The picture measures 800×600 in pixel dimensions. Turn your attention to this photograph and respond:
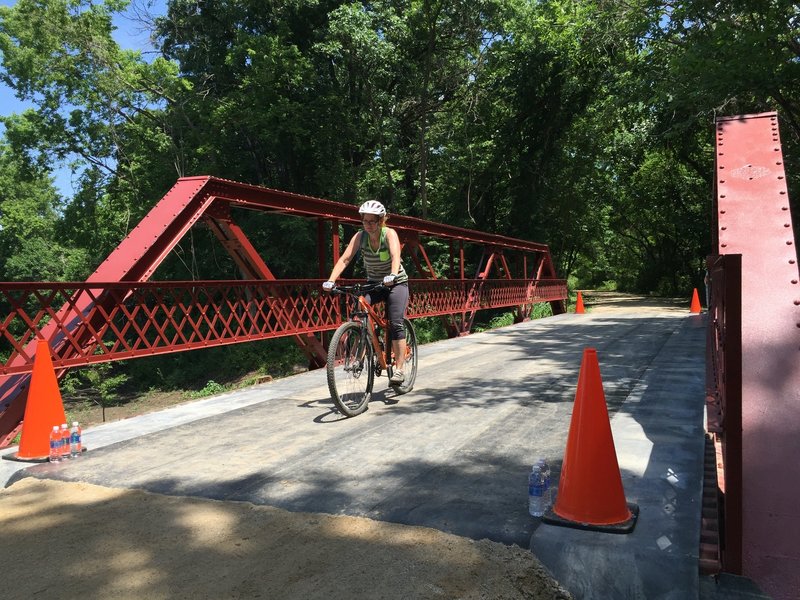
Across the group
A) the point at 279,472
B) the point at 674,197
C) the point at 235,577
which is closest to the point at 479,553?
the point at 235,577

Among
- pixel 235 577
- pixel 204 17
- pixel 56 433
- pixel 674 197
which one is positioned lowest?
pixel 235 577

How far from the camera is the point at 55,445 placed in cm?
403

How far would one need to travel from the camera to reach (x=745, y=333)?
2.71m

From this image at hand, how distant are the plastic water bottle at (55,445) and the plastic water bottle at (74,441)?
0.36 feet

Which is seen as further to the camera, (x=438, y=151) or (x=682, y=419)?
(x=438, y=151)

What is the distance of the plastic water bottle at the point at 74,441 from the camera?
164 inches

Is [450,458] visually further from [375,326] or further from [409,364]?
[409,364]

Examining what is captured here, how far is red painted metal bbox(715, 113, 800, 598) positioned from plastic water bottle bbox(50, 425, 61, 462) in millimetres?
4181

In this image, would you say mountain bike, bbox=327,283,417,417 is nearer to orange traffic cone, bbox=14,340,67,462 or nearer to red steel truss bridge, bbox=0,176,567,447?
orange traffic cone, bbox=14,340,67,462

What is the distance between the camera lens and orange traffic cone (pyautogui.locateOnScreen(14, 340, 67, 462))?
4070 millimetres

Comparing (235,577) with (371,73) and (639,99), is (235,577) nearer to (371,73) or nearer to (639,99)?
(639,99)

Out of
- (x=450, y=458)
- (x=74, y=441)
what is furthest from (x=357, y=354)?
(x=74, y=441)

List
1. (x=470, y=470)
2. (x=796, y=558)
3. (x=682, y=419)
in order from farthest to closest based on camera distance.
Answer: (x=682, y=419) < (x=470, y=470) < (x=796, y=558)

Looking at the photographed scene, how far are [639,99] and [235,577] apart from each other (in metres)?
17.6
